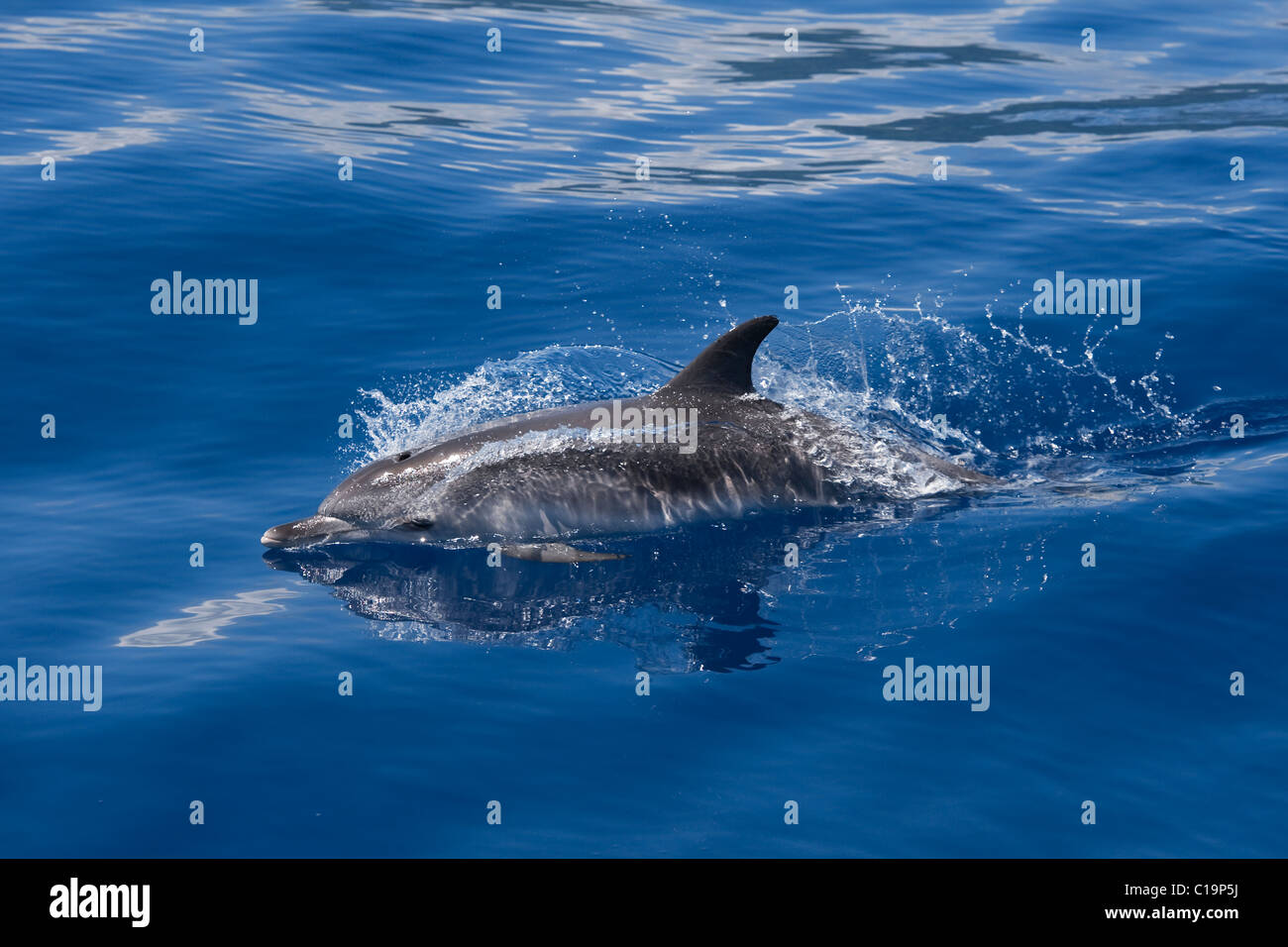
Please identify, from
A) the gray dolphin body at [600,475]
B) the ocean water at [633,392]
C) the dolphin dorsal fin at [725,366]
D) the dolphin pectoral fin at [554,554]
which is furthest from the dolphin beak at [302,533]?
the dolphin dorsal fin at [725,366]

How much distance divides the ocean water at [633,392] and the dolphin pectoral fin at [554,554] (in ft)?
0.42

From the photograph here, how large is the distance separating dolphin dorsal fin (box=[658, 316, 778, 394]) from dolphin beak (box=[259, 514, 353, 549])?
2894 mm

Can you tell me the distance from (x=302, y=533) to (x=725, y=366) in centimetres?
364

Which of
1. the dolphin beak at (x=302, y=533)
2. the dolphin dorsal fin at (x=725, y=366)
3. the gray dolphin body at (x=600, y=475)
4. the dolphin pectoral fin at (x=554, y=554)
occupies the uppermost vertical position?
the dolphin dorsal fin at (x=725, y=366)

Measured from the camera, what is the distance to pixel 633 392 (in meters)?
14.0

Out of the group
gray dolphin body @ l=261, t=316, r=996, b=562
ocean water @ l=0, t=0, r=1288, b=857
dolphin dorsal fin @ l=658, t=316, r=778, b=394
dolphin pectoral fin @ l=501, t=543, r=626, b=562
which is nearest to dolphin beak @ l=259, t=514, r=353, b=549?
gray dolphin body @ l=261, t=316, r=996, b=562

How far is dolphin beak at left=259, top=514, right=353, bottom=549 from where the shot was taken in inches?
444

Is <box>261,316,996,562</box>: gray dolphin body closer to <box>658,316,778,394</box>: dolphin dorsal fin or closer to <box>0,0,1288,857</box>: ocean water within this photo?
<box>658,316,778,394</box>: dolphin dorsal fin

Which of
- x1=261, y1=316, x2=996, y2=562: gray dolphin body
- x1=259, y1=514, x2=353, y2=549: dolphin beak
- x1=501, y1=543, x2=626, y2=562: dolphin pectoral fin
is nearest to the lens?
x1=501, y1=543, x2=626, y2=562: dolphin pectoral fin

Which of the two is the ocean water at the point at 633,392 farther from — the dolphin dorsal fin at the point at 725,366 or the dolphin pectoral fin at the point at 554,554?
the dolphin dorsal fin at the point at 725,366

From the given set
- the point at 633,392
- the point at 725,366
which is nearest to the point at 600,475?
the point at 725,366

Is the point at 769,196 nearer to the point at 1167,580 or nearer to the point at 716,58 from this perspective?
the point at 716,58

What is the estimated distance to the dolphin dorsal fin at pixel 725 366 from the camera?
37.8 feet

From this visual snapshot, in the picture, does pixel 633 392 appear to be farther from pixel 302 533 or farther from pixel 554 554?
pixel 302 533
